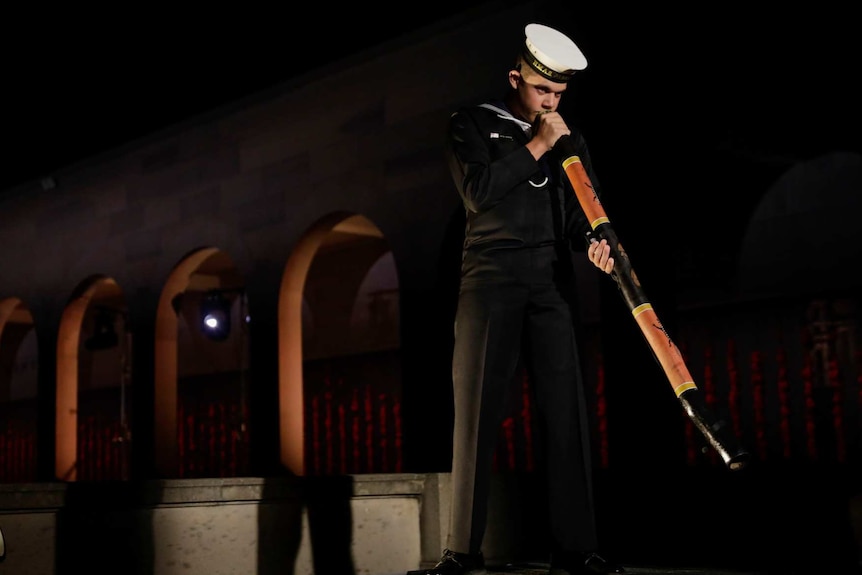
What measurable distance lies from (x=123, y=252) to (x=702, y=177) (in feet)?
18.7

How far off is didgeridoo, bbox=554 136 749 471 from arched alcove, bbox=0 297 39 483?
16.4 metres

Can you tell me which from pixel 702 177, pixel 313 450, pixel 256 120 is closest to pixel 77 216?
pixel 256 120

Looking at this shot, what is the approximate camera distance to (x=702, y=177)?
35.3 ft

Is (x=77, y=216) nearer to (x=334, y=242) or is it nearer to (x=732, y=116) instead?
(x=334, y=242)

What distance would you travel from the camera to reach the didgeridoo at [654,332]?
8.23 feet

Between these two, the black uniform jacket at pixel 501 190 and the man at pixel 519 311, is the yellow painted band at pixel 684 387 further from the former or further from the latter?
the black uniform jacket at pixel 501 190

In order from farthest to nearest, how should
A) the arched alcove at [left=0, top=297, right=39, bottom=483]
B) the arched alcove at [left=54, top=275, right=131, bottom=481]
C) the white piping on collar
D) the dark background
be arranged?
the arched alcove at [left=0, top=297, right=39, bottom=483]
the arched alcove at [left=54, top=275, right=131, bottom=481]
the dark background
the white piping on collar

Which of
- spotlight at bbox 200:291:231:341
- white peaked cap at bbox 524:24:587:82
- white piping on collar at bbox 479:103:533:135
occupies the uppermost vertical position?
spotlight at bbox 200:291:231:341

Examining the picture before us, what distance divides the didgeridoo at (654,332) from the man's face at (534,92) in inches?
6.2

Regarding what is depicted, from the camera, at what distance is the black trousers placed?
3059 millimetres

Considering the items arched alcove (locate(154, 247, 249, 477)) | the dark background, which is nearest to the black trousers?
the dark background

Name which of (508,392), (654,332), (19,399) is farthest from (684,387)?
(19,399)

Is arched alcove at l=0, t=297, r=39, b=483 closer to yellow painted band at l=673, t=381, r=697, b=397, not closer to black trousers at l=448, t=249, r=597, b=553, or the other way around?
black trousers at l=448, t=249, r=597, b=553

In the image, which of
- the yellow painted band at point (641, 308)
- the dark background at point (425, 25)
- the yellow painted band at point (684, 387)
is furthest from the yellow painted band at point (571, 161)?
the dark background at point (425, 25)
